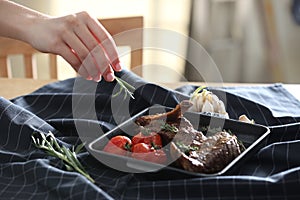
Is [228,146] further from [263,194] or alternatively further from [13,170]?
[13,170]

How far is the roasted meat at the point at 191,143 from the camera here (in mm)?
1030

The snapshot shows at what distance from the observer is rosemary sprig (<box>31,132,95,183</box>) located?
1.09m

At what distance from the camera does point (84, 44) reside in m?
1.24

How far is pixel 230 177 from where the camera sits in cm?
100

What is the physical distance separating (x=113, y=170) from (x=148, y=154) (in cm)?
9

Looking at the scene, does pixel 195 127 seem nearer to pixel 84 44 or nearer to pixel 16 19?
pixel 84 44

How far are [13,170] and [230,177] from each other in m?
0.43

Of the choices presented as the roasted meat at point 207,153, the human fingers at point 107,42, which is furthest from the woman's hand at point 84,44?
the roasted meat at point 207,153

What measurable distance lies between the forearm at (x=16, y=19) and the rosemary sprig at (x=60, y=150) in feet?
0.86

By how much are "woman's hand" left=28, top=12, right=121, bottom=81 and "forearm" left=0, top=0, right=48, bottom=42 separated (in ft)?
0.22

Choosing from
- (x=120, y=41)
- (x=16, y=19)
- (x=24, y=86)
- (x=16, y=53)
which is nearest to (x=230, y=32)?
(x=120, y=41)

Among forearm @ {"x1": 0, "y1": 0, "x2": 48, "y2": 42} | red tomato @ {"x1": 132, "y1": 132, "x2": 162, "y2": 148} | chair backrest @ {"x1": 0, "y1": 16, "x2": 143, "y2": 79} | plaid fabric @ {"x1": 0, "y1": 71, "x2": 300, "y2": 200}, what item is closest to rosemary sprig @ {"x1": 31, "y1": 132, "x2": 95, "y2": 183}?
plaid fabric @ {"x1": 0, "y1": 71, "x2": 300, "y2": 200}

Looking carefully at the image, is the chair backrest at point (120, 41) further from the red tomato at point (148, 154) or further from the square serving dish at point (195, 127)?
the red tomato at point (148, 154)

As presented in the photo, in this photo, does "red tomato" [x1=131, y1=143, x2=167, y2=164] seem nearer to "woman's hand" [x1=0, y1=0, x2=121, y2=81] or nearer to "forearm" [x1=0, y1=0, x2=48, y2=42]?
"woman's hand" [x1=0, y1=0, x2=121, y2=81]
